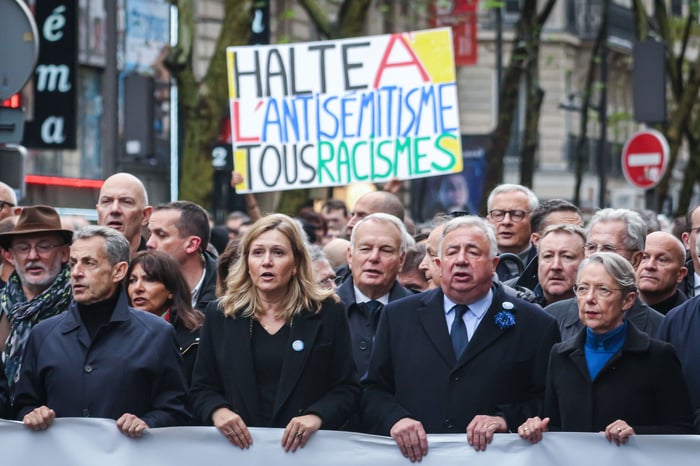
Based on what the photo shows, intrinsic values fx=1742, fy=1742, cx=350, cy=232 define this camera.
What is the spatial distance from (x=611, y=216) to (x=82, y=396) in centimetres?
291

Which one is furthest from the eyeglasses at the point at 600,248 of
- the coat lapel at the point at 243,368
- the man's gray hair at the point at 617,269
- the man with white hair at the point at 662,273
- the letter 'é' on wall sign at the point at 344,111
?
the letter 'é' on wall sign at the point at 344,111

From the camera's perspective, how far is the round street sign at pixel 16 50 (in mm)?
9859

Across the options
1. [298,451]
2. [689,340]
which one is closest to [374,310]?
[298,451]

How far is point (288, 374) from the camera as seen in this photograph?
7.22m

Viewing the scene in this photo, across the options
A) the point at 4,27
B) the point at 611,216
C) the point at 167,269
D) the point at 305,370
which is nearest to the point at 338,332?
the point at 305,370

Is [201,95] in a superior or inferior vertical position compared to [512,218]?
superior

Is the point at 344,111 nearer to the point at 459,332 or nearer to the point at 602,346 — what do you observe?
the point at 459,332

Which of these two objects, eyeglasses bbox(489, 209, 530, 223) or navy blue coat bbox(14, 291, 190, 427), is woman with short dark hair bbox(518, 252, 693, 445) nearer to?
navy blue coat bbox(14, 291, 190, 427)

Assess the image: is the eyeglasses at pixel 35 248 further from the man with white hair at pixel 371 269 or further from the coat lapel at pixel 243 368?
the coat lapel at pixel 243 368

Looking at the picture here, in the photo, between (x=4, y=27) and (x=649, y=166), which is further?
(x=649, y=166)

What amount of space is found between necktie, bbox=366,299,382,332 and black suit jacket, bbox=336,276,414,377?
0.02 m

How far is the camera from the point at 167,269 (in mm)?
8383

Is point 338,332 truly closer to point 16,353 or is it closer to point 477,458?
point 477,458

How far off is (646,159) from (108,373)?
13388 mm
